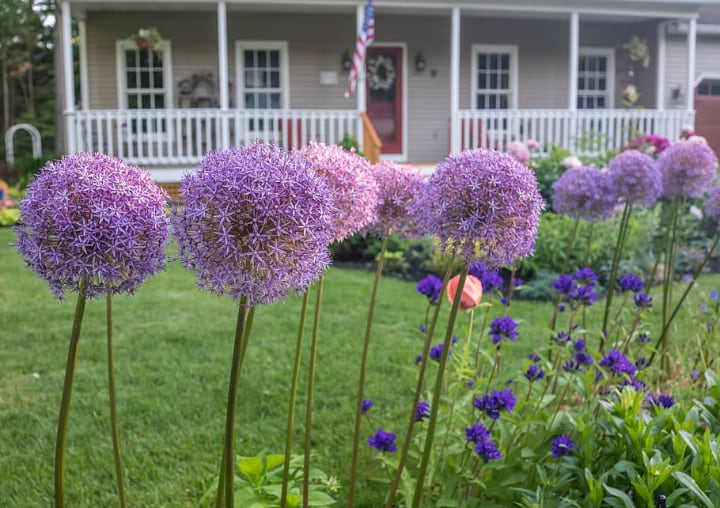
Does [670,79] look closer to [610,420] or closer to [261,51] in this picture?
[261,51]

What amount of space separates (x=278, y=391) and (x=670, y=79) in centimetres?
1333

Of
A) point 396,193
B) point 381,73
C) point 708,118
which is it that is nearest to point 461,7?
point 381,73

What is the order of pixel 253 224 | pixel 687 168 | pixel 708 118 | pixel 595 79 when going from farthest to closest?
pixel 708 118 → pixel 595 79 → pixel 687 168 → pixel 253 224

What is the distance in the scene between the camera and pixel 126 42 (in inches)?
470

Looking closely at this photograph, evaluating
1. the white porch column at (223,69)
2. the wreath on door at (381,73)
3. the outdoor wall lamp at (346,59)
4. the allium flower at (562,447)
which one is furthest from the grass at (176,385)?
the wreath on door at (381,73)

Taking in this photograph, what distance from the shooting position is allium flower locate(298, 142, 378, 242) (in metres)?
1.67

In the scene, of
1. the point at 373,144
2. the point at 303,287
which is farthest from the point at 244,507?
the point at 373,144

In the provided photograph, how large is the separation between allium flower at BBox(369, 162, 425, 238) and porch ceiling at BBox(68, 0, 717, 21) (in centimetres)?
993

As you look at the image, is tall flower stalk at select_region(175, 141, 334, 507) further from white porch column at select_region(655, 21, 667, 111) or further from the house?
white porch column at select_region(655, 21, 667, 111)

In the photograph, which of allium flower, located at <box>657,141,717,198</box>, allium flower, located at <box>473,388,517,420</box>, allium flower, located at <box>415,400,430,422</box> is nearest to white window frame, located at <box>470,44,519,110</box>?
allium flower, located at <box>657,141,717,198</box>

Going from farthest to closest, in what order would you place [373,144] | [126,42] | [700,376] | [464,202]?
[126,42], [373,144], [700,376], [464,202]

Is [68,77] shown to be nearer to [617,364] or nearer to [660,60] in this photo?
[617,364]

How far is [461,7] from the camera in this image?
11.7 metres

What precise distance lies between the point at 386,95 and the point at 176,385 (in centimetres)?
999
